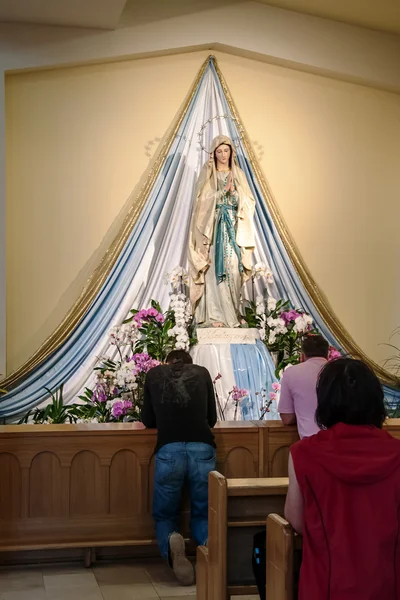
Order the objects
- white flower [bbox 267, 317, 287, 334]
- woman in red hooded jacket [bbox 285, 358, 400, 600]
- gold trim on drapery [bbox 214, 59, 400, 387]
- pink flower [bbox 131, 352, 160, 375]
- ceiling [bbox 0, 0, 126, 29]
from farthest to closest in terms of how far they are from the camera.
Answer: gold trim on drapery [bbox 214, 59, 400, 387] < ceiling [bbox 0, 0, 126, 29] < white flower [bbox 267, 317, 287, 334] < pink flower [bbox 131, 352, 160, 375] < woman in red hooded jacket [bbox 285, 358, 400, 600]

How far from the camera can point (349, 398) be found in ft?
8.50

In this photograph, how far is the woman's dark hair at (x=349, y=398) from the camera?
2.59m

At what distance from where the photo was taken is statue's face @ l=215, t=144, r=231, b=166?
888 centimetres

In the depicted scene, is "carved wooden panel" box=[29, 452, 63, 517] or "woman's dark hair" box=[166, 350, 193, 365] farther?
"woman's dark hair" box=[166, 350, 193, 365]

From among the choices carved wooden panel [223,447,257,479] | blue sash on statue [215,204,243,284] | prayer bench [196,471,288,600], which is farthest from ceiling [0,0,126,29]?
prayer bench [196,471,288,600]

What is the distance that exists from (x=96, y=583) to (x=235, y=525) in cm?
164

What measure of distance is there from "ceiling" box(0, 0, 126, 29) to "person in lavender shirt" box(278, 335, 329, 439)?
519cm

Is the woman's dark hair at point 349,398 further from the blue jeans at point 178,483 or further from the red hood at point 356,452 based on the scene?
the blue jeans at point 178,483

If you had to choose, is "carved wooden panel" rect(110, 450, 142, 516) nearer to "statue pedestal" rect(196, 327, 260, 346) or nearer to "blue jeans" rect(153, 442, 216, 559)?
"blue jeans" rect(153, 442, 216, 559)

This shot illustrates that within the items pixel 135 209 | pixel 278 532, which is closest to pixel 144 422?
pixel 278 532

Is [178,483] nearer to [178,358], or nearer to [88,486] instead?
[88,486]

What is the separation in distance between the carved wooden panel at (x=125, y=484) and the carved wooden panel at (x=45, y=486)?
0.33 metres

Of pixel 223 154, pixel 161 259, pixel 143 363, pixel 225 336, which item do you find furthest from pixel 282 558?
pixel 161 259

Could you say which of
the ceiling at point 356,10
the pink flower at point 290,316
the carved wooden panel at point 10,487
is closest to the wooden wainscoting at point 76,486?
the carved wooden panel at point 10,487
